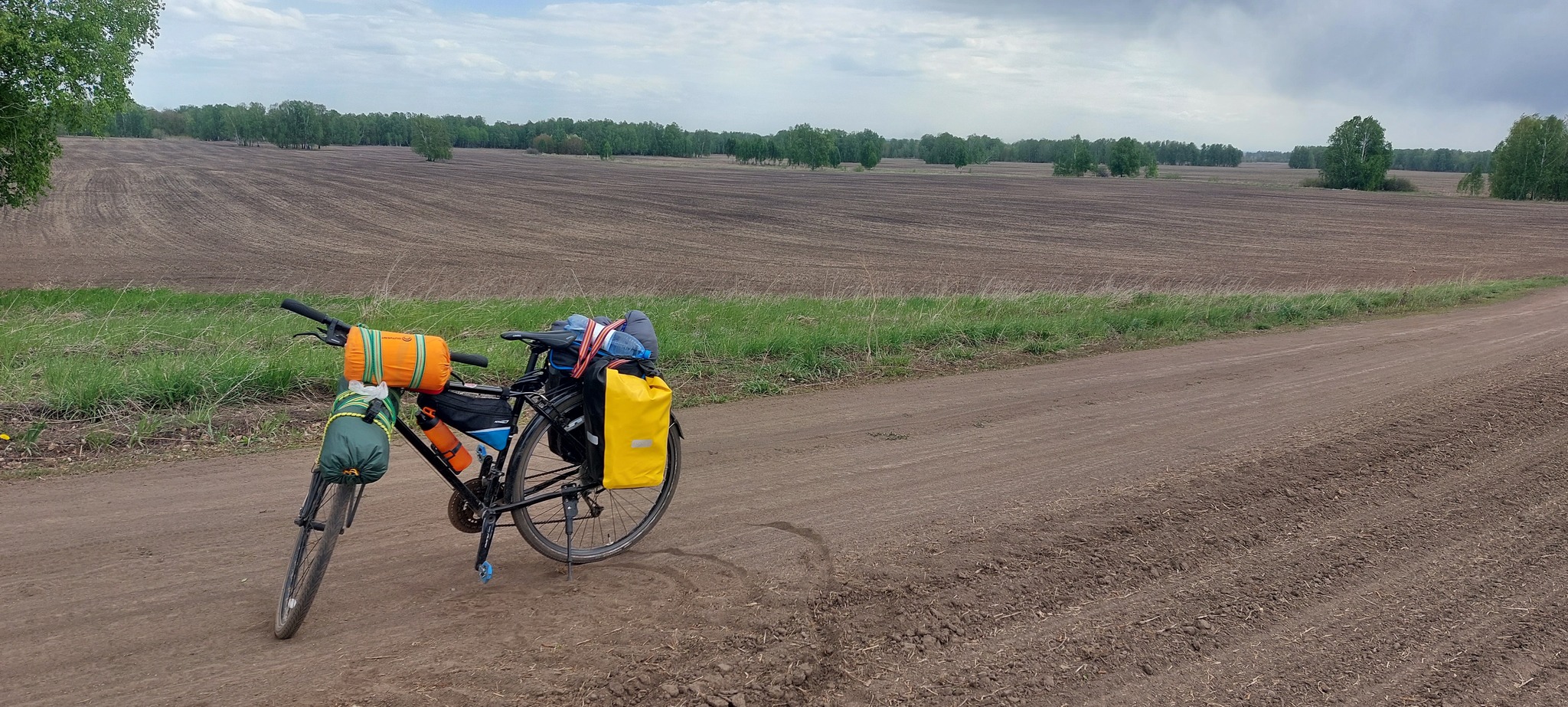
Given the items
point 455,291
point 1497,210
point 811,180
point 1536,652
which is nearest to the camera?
point 1536,652

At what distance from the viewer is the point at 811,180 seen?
9744 centimetres

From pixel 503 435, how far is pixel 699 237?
3607cm

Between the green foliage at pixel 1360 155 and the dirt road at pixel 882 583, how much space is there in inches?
4194

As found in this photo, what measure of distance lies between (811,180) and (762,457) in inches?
3665

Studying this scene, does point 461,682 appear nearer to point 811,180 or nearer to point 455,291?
point 455,291

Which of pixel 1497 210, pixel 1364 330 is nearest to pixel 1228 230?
pixel 1497 210

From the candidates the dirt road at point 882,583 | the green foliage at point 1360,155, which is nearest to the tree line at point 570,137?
the green foliage at point 1360,155

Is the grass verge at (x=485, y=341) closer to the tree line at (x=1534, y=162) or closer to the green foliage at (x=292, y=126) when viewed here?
the tree line at (x=1534, y=162)

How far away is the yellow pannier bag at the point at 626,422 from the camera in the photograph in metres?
4.16

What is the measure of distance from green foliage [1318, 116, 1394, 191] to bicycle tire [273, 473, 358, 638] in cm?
11233

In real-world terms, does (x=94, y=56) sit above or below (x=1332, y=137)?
below

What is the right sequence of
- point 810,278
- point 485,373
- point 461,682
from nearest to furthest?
point 461,682
point 485,373
point 810,278

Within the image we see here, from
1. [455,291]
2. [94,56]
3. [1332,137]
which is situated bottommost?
[455,291]

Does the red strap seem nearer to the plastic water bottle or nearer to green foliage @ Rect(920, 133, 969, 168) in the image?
the plastic water bottle
